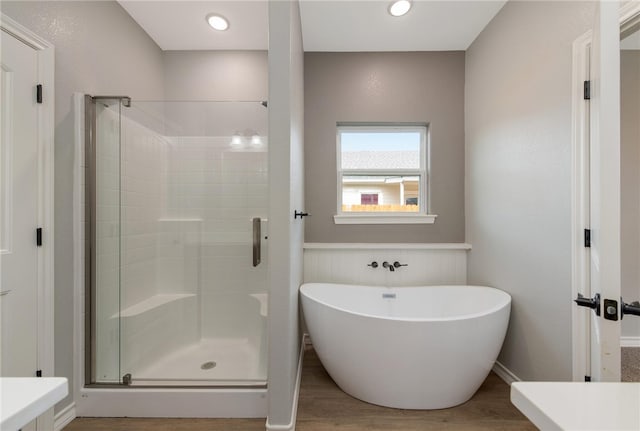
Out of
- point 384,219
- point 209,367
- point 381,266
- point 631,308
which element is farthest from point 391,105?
point 209,367

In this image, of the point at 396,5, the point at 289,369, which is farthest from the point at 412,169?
the point at 289,369

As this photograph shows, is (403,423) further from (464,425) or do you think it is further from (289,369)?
(289,369)

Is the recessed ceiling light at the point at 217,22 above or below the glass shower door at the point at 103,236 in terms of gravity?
above

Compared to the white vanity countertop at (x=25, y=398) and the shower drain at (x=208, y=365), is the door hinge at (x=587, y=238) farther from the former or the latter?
the shower drain at (x=208, y=365)

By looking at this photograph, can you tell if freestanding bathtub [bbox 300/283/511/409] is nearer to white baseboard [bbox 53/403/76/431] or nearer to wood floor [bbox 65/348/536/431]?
wood floor [bbox 65/348/536/431]

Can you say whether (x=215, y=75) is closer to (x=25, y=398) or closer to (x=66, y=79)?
(x=66, y=79)

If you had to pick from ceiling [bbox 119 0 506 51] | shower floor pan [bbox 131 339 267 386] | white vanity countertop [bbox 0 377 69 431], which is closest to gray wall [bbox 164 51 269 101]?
ceiling [bbox 119 0 506 51]

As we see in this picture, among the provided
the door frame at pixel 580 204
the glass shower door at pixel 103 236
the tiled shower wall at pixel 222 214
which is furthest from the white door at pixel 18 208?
the door frame at pixel 580 204

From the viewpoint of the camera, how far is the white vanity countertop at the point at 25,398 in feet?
1.51

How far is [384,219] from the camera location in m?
2.41

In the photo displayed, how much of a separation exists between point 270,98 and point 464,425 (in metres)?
2.03

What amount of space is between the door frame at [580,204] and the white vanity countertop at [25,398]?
206 cm

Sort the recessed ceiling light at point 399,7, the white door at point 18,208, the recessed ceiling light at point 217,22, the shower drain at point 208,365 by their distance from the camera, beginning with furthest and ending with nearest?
the recessed ceiling light at point 217,22 < the recessed ceiling light at point 399,7 < the shower drain at point 208,365 < the white door at point 18,208

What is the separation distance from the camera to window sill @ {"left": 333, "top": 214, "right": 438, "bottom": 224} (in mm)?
2408
